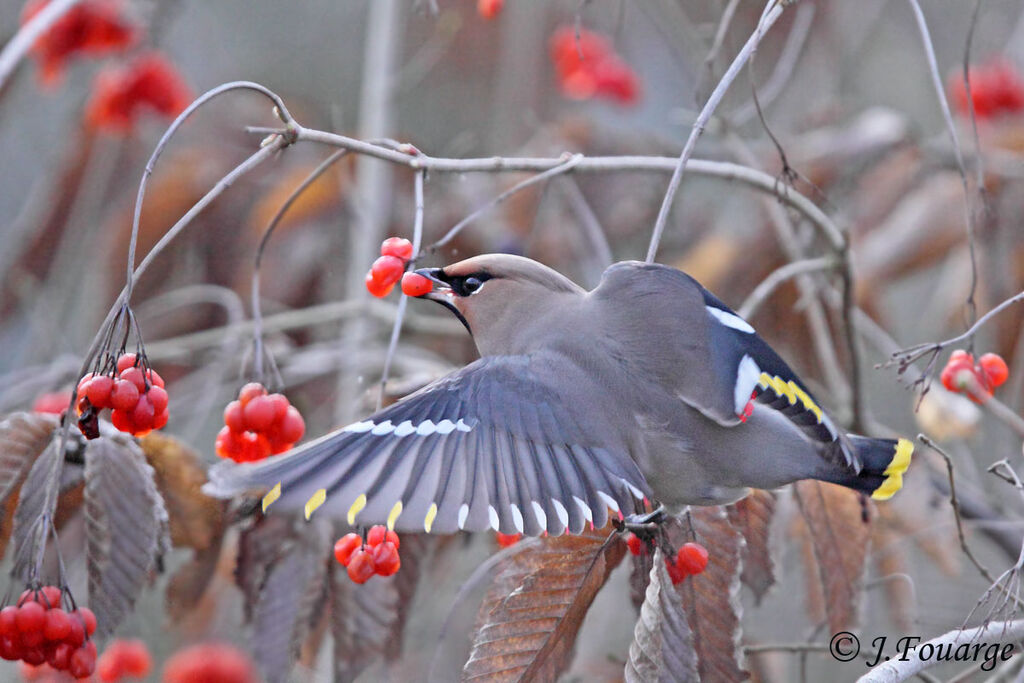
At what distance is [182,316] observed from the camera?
3.63 m

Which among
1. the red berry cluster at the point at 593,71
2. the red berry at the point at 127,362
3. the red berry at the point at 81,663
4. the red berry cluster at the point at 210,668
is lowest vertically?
the red berry cluster at the point at 210,668

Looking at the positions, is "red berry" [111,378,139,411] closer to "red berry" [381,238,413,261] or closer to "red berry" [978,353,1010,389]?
"red berry" [381,238,413,261]

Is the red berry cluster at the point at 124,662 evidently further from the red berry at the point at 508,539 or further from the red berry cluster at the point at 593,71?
the red berry cluster at the point at 593,71

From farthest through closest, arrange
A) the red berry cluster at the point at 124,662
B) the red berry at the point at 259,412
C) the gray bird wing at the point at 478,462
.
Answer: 1. the red berry cluster at the point at 124,662
2. the red berry at the point at 259,412
3. the gray bird wing at the point at 478,462

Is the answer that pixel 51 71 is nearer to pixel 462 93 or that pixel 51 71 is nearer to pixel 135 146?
pixel 135 146

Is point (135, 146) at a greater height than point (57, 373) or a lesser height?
greater

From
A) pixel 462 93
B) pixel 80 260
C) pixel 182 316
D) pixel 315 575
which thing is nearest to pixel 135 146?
pixel 80 260

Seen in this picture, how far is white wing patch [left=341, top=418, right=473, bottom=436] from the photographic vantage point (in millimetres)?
1640

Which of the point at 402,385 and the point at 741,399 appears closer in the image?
the point at 741,399

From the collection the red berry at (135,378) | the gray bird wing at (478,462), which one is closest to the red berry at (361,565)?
the gray bird wing at (478,462)

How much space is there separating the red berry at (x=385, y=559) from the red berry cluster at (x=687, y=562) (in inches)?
15.5

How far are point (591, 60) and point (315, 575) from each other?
1974 mm

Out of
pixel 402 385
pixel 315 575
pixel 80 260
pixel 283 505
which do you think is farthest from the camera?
pixel 80 260

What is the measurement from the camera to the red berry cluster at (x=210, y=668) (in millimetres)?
2918
